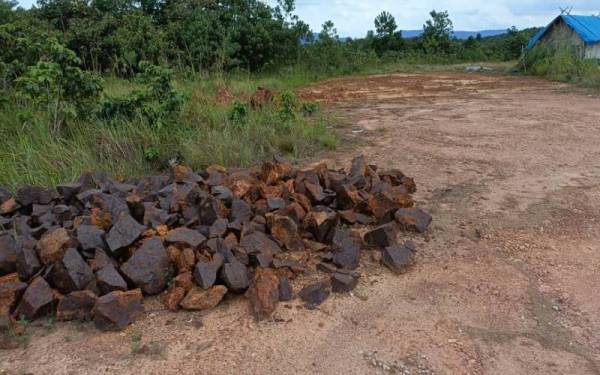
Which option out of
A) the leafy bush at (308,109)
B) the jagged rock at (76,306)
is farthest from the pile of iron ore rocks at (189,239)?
the leafy bush at (308,109)

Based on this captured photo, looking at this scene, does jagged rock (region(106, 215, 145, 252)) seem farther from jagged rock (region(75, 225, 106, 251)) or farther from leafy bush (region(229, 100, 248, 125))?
leafy bush (region(229, 100, 248, 125))

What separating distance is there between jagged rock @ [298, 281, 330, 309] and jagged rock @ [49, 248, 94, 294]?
100 cm

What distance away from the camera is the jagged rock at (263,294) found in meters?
2.38

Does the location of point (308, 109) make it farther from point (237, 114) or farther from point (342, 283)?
point (342, 283)

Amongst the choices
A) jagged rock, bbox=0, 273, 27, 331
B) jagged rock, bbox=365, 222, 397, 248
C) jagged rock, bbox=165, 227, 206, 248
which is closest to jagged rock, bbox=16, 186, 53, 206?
jagged rock, bbox=0, 273, 27, 331

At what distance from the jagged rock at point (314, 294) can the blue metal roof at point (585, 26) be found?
549 inches

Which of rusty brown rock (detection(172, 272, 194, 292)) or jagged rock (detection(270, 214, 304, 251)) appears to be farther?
jagged rock (detection(270, 214, 304, 251))

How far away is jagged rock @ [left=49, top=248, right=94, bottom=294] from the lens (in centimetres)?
239

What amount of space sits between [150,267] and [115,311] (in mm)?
285

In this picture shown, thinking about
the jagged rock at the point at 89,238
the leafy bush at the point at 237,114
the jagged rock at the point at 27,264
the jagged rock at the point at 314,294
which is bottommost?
the jagged rock at the point at 314,294

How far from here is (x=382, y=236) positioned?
297 centimetres

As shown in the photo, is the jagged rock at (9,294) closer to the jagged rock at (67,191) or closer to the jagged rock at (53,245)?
the jagged rock at (53,245)

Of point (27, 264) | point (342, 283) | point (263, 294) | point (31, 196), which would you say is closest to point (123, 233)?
point (27, 264)

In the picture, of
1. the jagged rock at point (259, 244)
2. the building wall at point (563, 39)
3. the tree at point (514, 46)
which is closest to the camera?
the jagged rock at point (259, 244)
